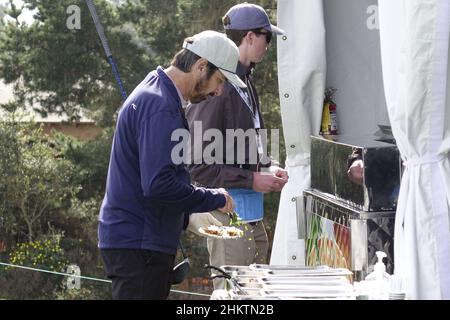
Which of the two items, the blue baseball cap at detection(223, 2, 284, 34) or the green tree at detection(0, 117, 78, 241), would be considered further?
the green tree at detection(0, 117, 78, 241)

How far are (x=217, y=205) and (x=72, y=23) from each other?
796 centimetres

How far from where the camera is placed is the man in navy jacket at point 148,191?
364 cm

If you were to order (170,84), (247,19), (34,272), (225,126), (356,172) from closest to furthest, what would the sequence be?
(170,84) → (356,172) → (225,126) → (247,19) → (34,272)

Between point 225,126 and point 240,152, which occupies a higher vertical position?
point 225,126

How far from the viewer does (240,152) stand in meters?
4.83

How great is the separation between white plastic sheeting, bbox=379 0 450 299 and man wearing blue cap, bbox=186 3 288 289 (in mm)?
1197

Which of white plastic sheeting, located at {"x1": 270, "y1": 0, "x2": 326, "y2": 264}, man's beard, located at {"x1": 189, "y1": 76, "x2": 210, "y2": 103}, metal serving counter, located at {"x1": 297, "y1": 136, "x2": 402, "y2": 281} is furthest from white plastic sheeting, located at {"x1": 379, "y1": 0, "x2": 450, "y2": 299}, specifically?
white plastic sheeting, located at {"x1": 270, "y1": 0, "x2": 326, "y2": 264}

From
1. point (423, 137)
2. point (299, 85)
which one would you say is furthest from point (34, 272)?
point (423, 137)

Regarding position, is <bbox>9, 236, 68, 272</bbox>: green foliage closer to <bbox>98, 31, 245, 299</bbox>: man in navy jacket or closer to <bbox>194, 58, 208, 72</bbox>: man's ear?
<bbox>98, 31, 245, 299</bbox>: man in navy jacket

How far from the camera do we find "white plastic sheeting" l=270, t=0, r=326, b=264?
17.2ft

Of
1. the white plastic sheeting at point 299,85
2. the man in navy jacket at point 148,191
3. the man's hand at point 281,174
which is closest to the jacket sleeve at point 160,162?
the man in navy jacket at point 148,191

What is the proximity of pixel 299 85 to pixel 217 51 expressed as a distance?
5.26 ft

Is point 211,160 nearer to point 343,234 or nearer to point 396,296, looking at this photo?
point 343,234

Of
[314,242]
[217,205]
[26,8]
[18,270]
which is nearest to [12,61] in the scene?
[26,8]
